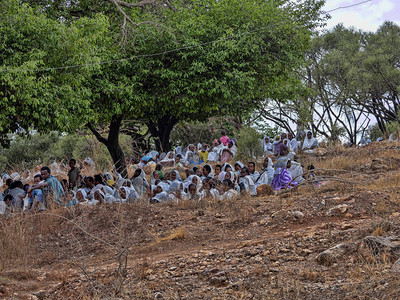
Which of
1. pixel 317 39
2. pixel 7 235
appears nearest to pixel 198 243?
pixel 7 235

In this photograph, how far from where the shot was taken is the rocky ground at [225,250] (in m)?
5.60

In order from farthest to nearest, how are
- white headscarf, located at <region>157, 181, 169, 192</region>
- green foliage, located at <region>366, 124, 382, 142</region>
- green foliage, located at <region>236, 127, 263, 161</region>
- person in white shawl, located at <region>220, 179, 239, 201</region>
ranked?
green foliage, located at <region>366, 124, 382, 142</region>
green foliage, located at <region>236, 127, 263, 161</region>
white headscarf, located at <region>157, 181, 169, 192</region>
person in white shawl, located at <region>220, 179, 239, 201</region>

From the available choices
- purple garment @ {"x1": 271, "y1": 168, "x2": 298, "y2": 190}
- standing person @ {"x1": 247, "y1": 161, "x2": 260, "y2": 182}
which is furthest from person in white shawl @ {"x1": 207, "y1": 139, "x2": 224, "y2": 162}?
purple garment @ {"x1": 271, "y1": 168, "x2": 298, "y2": 190}

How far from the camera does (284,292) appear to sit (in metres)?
5.22

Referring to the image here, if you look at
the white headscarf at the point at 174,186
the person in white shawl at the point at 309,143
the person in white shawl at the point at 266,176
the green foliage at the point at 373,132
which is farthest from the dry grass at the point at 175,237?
the green foliage at the point at 373,132

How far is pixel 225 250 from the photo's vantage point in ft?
23.3

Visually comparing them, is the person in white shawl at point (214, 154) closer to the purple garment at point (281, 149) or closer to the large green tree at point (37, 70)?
the purple garment at point (281, 149)

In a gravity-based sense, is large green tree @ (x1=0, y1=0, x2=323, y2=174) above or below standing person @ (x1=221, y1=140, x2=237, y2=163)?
above

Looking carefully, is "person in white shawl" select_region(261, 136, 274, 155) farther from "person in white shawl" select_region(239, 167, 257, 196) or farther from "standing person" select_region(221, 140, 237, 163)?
"person in white shawl" select_region(239, 167, 257, 196)

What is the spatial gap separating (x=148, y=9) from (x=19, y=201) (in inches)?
342

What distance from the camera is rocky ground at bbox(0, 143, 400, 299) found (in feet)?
18.4

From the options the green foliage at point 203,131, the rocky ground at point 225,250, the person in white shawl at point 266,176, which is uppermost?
the green foliage at point 203,131

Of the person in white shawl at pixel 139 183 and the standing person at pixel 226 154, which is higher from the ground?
the standing person at pixel 226 154

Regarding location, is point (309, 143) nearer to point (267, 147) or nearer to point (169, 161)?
point (267, 147)
